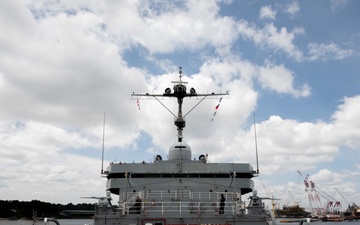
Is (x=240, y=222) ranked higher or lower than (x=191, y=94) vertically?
lower

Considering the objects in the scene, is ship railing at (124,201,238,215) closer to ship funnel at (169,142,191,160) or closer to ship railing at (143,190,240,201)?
ship railing at (143,190,240,201)

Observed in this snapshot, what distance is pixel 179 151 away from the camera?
802 inches

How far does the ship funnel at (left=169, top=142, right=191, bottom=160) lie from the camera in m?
20.4

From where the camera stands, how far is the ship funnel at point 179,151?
20.4m

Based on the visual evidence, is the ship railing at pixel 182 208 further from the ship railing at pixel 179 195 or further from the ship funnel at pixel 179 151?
the ship funnel at pixel 179 151

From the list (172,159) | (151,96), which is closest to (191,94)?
(151,96)

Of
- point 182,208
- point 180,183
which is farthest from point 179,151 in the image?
point 182,208

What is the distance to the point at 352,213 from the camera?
602ft

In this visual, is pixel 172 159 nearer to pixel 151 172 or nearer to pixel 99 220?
pixel 151 172

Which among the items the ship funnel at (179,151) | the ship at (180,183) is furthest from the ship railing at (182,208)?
the ship funnel at (179,151)

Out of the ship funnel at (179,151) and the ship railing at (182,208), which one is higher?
the ship funnel at (179,151)

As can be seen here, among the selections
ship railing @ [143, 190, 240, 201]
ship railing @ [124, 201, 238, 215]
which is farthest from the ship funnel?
ship railing @ [124, 201, 238, 215]

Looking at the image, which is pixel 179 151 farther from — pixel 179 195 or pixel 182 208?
pixel 182 208

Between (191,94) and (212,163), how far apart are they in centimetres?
648
